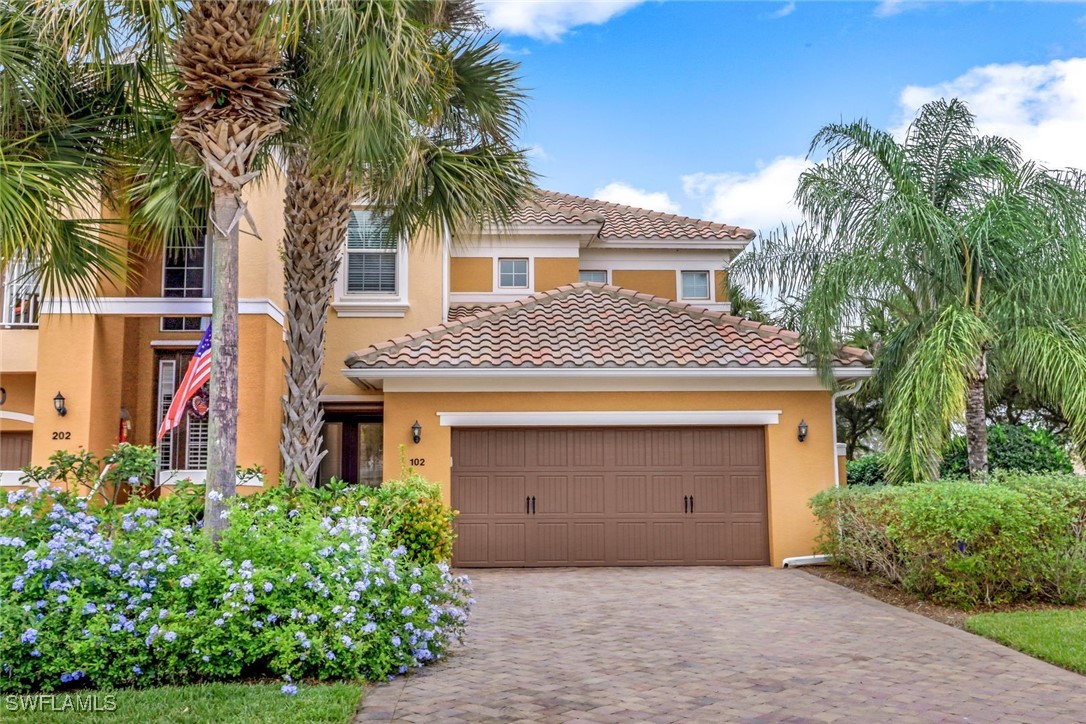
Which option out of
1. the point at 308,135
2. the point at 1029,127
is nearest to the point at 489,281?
the point at 308,135

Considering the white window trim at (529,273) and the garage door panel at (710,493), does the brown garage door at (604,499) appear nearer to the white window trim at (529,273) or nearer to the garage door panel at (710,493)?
the garage door panel at (710,493)

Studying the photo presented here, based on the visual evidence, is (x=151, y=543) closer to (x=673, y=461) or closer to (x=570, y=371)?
(x=570, y=371)

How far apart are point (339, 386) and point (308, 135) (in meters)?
7.46

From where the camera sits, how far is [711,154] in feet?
57.7

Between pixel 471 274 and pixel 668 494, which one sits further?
pixel 471 274

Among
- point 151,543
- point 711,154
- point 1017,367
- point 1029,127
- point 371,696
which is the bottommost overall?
point 371,696

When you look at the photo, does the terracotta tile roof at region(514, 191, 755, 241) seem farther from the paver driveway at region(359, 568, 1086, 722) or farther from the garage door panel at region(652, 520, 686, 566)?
the paver driveway at region(359, 568, 1086, 722)

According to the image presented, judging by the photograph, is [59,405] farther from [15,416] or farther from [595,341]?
[595,341]

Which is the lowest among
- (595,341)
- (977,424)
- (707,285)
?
(977,424)

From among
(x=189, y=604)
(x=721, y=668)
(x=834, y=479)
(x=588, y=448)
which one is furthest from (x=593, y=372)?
(x=189, y=604)

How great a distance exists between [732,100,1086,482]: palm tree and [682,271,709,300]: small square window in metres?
6.83

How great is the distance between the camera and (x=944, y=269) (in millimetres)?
11117

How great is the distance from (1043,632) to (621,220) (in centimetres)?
1462

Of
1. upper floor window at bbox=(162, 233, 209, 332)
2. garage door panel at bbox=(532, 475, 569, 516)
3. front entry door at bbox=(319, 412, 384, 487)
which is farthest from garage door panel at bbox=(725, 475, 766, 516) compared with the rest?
upper floor window at bbox=(162, 233, 209, 332)
